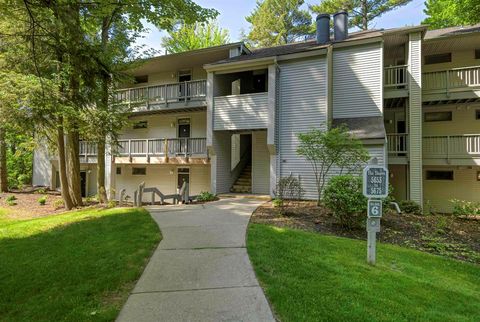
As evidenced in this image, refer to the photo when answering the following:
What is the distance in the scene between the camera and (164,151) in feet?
56.1

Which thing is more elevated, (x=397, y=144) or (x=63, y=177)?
(x=397, y=144)

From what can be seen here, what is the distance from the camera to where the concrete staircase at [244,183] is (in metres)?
16.2

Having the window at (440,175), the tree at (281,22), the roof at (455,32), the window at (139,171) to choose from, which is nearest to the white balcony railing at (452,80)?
the roof at (455,32)

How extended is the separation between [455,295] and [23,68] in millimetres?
16024

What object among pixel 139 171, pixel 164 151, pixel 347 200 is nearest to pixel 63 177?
pixel 164 151

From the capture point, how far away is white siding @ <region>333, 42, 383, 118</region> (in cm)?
1353

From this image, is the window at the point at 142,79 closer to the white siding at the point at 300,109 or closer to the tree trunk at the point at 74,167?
the tree trunk at the point at 74,167

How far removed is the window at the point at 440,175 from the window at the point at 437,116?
2.69m

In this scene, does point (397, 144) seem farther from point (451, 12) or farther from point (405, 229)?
point (451, 12)

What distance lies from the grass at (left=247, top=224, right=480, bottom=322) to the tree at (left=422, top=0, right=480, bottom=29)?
11644mm

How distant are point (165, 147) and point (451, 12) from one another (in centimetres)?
1763

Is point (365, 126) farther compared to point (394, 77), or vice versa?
point (394, 77)

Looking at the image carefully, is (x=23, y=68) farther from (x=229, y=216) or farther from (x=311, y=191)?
(x=311, y=191)

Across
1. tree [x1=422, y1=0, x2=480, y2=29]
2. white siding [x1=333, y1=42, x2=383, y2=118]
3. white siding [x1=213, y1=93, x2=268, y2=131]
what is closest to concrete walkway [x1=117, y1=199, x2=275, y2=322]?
white siding [x1=213, y1=93, x2=268, y2=131]
